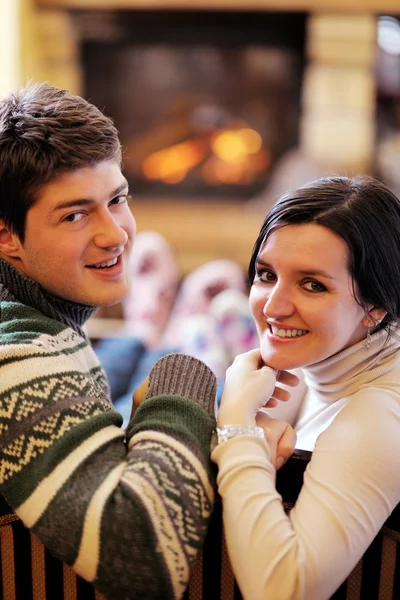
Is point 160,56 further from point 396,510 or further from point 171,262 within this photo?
point 396,510

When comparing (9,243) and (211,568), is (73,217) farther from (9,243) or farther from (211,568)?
(211,568)

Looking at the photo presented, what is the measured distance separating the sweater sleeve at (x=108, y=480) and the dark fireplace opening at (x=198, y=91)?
304 cm

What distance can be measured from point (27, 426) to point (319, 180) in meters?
0.54

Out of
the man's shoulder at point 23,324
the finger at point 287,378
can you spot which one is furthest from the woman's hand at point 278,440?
the man's shoulder at point 23,324

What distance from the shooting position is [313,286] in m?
0.94

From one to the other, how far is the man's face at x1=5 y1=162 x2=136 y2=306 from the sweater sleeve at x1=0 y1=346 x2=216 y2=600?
0.62 ft

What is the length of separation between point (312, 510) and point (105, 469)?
0.24 meters

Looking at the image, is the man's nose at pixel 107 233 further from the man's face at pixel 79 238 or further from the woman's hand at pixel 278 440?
the woman's hand at pixel 278 440

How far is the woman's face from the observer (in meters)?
0.91

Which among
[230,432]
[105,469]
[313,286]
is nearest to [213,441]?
[230,432]

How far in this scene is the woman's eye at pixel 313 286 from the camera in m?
0.93

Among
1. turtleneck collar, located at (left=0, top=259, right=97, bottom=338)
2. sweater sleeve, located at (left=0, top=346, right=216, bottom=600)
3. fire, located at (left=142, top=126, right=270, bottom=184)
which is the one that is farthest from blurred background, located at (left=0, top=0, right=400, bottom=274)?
sweater sleeve, located at (left=0, top=346, right=216, bottom=600)

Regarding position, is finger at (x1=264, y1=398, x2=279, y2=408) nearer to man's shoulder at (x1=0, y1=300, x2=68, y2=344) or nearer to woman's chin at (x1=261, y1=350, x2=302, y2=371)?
woman's chin at (x1=261, y1=350, x2=302, y2=371)

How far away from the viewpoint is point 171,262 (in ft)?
8.68
